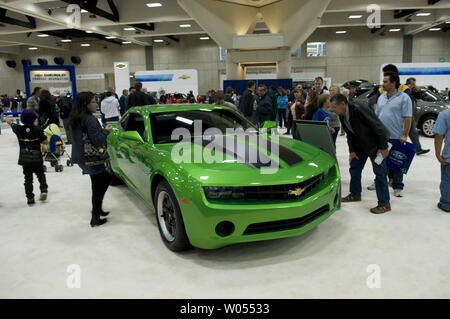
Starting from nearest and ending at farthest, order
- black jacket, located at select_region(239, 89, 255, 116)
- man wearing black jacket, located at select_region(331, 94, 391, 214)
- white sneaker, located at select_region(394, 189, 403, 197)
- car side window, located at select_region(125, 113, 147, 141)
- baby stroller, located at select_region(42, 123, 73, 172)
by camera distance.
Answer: man wearing black jacket, located at select_region(331, 94, 391, 214), car side window, located at select_region(125, 113, 147, 141), white sneaker, located at select_region(394, 189, 403, 197), baby stroller, located at select_region(42, 123, 73, 172), black jacket, located at select_region(239, 89, 255, 116)

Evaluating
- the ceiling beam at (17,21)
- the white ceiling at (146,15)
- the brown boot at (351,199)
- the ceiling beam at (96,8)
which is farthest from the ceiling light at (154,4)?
the brown boot at (351,199)

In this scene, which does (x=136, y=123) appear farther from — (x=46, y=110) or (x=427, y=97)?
(x=427, y=97)

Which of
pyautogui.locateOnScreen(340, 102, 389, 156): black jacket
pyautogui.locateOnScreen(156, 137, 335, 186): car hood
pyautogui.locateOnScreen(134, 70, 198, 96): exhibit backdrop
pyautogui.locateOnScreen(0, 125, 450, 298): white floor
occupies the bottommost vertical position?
pyautogui.locateOnScreen(0, 125, 450, 298): white floor

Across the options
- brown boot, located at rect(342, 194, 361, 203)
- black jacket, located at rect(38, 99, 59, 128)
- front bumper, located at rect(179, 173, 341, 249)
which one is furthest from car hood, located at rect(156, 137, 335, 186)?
black jacket, located at rect(38, 99, 59, 128)

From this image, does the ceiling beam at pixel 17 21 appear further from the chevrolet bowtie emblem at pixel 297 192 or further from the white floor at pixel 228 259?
the chevrolet bowtie emblem at pixel 297 192

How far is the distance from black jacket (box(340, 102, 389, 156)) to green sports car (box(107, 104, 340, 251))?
0.72 metres

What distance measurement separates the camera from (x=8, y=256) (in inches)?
121

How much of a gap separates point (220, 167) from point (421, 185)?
12.9 ft

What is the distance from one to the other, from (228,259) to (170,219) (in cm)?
66

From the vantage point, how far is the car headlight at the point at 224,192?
2.57m

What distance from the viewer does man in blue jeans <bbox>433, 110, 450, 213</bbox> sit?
3.82 m

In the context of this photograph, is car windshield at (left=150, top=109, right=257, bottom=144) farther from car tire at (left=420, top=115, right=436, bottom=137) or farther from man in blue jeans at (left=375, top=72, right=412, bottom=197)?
car tire at (left=420, top=115, right=436, bottom=137)
